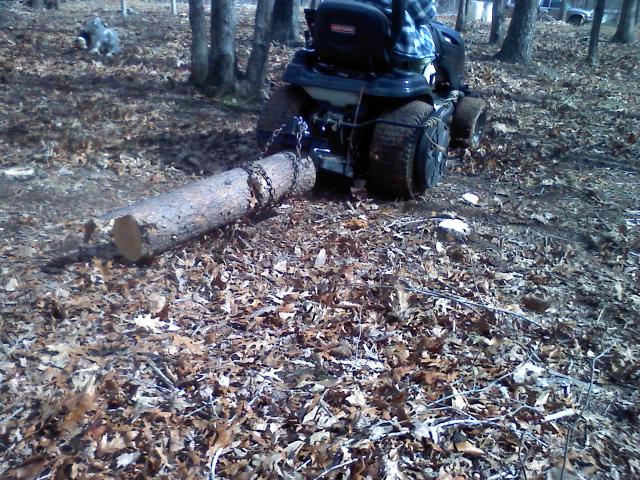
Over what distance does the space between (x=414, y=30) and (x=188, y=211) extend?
10.6 ft

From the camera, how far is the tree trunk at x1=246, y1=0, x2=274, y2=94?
33.1 feet

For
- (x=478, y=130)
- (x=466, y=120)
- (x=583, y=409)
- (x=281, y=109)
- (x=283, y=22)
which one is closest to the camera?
(x=583, y=409)

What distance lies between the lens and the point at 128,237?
4953mm

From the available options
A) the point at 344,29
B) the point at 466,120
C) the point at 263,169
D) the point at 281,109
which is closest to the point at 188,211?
the point at 263,169

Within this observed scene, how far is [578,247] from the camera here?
6.08 m

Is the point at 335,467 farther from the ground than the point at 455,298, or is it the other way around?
the point at 455,298

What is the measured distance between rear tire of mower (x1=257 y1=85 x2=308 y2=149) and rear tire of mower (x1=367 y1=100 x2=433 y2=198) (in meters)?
0.92

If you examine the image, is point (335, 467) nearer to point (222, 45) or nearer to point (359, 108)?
point (359, 108)

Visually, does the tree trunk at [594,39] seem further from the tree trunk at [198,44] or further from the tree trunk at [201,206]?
the tree trunk at [201,206]

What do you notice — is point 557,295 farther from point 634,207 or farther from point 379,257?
point 634,207

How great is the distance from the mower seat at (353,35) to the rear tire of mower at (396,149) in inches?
22.7

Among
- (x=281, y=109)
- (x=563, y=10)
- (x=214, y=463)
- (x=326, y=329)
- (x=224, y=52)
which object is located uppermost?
(x=563, y=10)

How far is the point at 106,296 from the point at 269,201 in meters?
1.84

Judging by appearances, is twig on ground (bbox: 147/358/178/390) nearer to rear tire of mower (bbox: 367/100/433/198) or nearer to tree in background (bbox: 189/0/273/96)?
rear tire of mower (bbox: 367/100/433/198)
